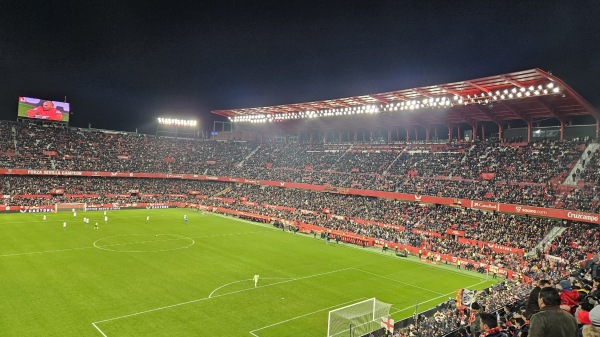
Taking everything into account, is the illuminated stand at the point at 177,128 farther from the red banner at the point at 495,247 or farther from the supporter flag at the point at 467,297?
the supporter flag at the point at 467,297

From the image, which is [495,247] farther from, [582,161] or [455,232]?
[582,161]

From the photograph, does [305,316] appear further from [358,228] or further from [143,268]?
[358,228]

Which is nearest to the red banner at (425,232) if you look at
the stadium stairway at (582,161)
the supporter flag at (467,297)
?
the stadium stairway at (582,161)

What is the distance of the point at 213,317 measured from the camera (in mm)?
20891

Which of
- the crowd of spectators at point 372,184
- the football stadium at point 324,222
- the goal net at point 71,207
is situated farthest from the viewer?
the goal net at point 71,207

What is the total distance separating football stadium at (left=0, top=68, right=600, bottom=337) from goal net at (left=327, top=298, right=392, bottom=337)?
0.38 feet

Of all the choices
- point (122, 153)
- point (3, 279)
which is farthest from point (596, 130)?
point (122, 153)

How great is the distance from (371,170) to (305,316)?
39366 mm

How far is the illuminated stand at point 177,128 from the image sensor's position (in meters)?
94.6

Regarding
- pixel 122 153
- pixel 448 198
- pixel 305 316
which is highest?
pixel 122 153

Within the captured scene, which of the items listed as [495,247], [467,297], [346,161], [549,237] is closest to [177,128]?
[346,161]

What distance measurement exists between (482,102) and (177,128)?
74.6 meters

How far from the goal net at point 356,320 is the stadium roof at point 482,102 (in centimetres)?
2590

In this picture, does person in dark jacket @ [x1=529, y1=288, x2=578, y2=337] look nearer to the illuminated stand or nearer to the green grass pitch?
the green grass pitch
